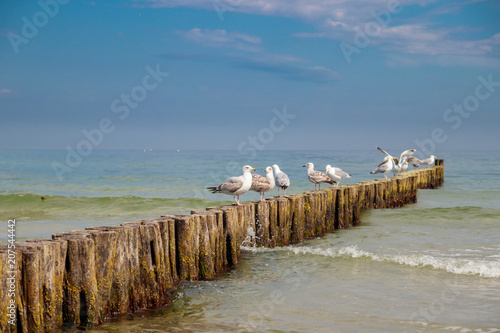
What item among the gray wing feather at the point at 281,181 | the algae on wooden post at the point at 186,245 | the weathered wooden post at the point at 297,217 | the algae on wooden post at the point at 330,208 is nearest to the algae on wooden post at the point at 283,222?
the weathered wooden post at the point at 297,217

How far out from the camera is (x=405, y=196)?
18.7 meters

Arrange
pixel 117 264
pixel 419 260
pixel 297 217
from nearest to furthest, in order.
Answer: pixel 117 264 < pixel 419 260 < pixel 297 217

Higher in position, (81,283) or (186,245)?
(186,245)

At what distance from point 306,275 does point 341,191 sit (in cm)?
490

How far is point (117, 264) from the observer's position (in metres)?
5.64

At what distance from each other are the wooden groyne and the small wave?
2.38ft

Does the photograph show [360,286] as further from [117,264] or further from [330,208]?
[330,208]

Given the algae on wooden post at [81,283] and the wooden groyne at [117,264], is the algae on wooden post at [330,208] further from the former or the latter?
the algae on wooden post at [81,283]

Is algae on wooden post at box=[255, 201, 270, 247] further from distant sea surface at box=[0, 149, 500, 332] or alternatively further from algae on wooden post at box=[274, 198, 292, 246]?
algae on wooden post at box=[274, 198, 292, 246]

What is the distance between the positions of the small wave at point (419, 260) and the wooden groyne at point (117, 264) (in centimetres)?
73

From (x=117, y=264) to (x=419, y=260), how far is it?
17.6 feet

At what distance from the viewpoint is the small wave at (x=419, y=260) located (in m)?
7.97

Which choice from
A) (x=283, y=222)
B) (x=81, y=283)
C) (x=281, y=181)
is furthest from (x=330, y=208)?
(x=81, y=283)

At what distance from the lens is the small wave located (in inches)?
Answer: 314
